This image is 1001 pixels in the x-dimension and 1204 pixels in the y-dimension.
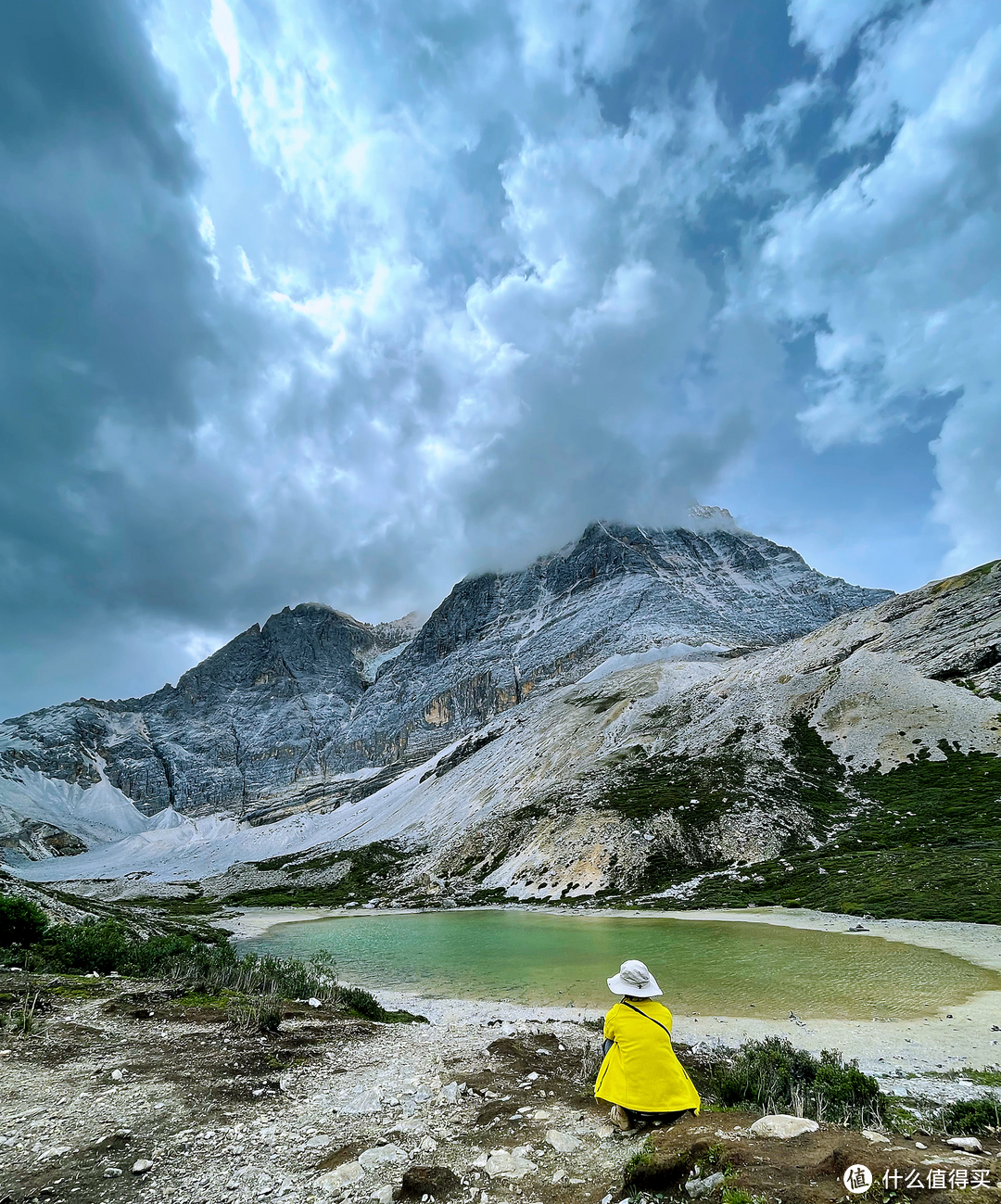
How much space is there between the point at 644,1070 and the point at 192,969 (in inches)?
895

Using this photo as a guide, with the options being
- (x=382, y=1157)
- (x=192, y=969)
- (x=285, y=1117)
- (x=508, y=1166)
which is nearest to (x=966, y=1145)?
(x=508, y=1166)

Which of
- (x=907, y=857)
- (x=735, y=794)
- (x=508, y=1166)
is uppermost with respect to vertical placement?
(x=735, y=794)

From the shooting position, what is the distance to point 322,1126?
940cm

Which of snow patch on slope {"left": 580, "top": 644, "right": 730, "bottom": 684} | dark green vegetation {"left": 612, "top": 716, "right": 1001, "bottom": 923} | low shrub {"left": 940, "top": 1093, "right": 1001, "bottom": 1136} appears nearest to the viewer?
low shrub {"left": 940, "top": 1093, "right": 1001, "bottom": 1136}

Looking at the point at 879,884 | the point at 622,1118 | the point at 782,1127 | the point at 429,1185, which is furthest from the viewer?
the point at 879,884

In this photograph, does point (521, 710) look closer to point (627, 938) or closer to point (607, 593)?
point (607, 593)

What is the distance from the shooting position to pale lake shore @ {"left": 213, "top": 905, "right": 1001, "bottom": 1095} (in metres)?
15.0

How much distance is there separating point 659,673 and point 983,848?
2931 inches

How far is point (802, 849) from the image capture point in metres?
56.2

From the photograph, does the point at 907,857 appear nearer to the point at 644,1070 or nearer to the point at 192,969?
the point at 644,1070

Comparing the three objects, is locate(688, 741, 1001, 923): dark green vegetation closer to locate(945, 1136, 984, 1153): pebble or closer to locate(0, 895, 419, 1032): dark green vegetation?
locate(0, 895, 419, 1032): dark green vegetation

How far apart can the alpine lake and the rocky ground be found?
11.2 m

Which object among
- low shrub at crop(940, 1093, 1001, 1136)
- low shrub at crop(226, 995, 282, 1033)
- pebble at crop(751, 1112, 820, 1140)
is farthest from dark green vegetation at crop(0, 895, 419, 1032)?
low shrub at crop(940, 1093, 1001, 1136)

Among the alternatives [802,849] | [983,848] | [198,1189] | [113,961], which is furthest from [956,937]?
[113,961]
